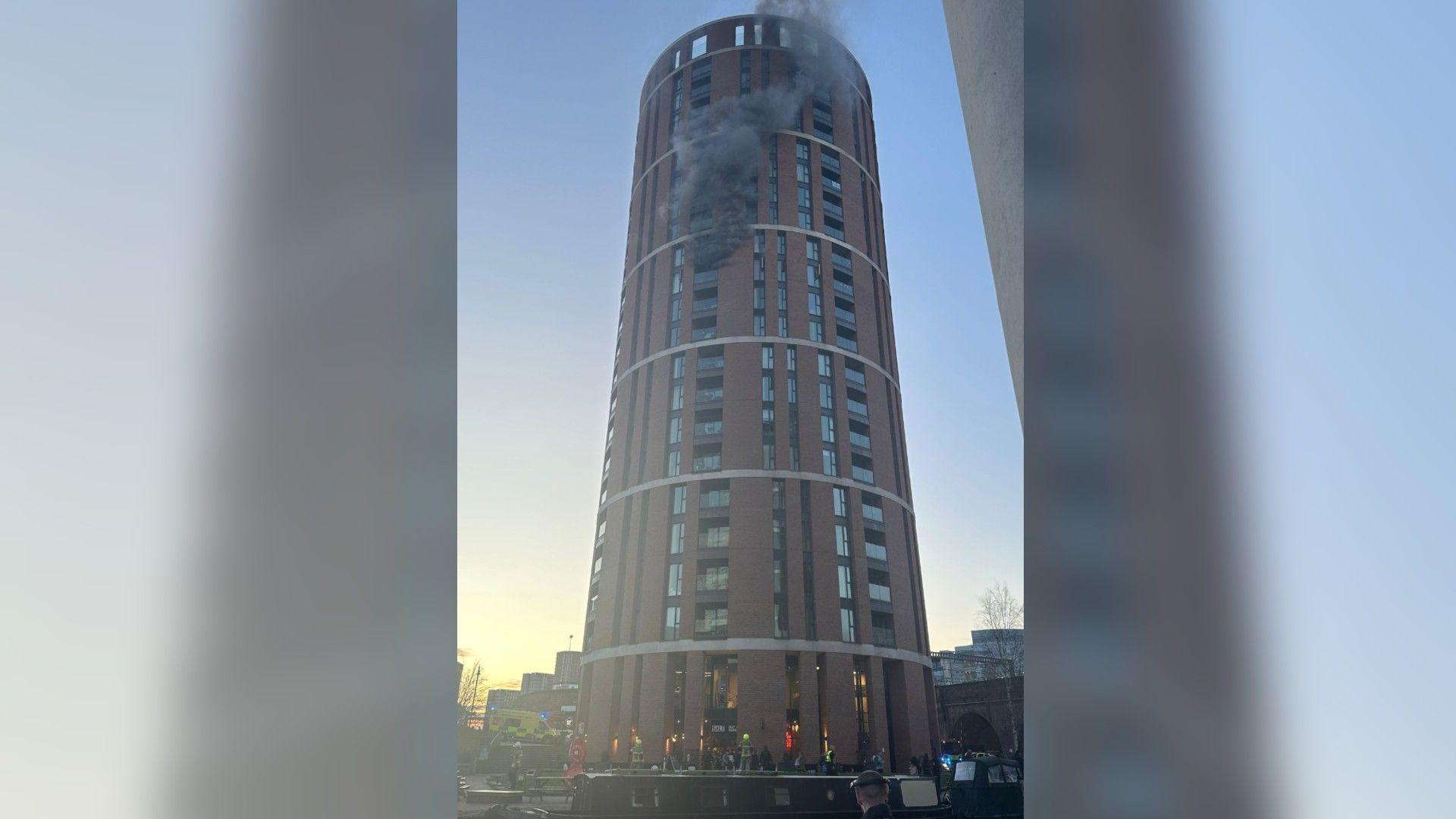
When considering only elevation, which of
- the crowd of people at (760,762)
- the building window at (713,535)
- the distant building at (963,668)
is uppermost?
→ the building window at (713,535)

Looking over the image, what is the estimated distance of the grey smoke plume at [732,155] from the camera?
135 feet

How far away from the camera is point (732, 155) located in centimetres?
4222

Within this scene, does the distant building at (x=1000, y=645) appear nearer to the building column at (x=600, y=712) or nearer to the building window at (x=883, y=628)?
the building window at (x=883, y=628)

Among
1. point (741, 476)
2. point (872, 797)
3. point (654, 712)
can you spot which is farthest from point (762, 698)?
point (872, 797)

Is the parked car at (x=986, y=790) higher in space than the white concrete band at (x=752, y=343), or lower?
lower

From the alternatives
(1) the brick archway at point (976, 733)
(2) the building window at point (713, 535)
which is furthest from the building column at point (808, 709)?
(1) the brick archway at point (976, 733)

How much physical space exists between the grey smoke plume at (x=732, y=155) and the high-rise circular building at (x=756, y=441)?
103 millimetres

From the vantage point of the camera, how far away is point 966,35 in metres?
5.07

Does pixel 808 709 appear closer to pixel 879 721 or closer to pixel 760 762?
pixel 879 721

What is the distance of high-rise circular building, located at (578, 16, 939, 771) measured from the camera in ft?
110

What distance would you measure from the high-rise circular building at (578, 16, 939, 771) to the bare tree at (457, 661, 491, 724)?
4427mm

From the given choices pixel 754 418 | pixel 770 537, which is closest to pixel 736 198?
pixel 754 418
